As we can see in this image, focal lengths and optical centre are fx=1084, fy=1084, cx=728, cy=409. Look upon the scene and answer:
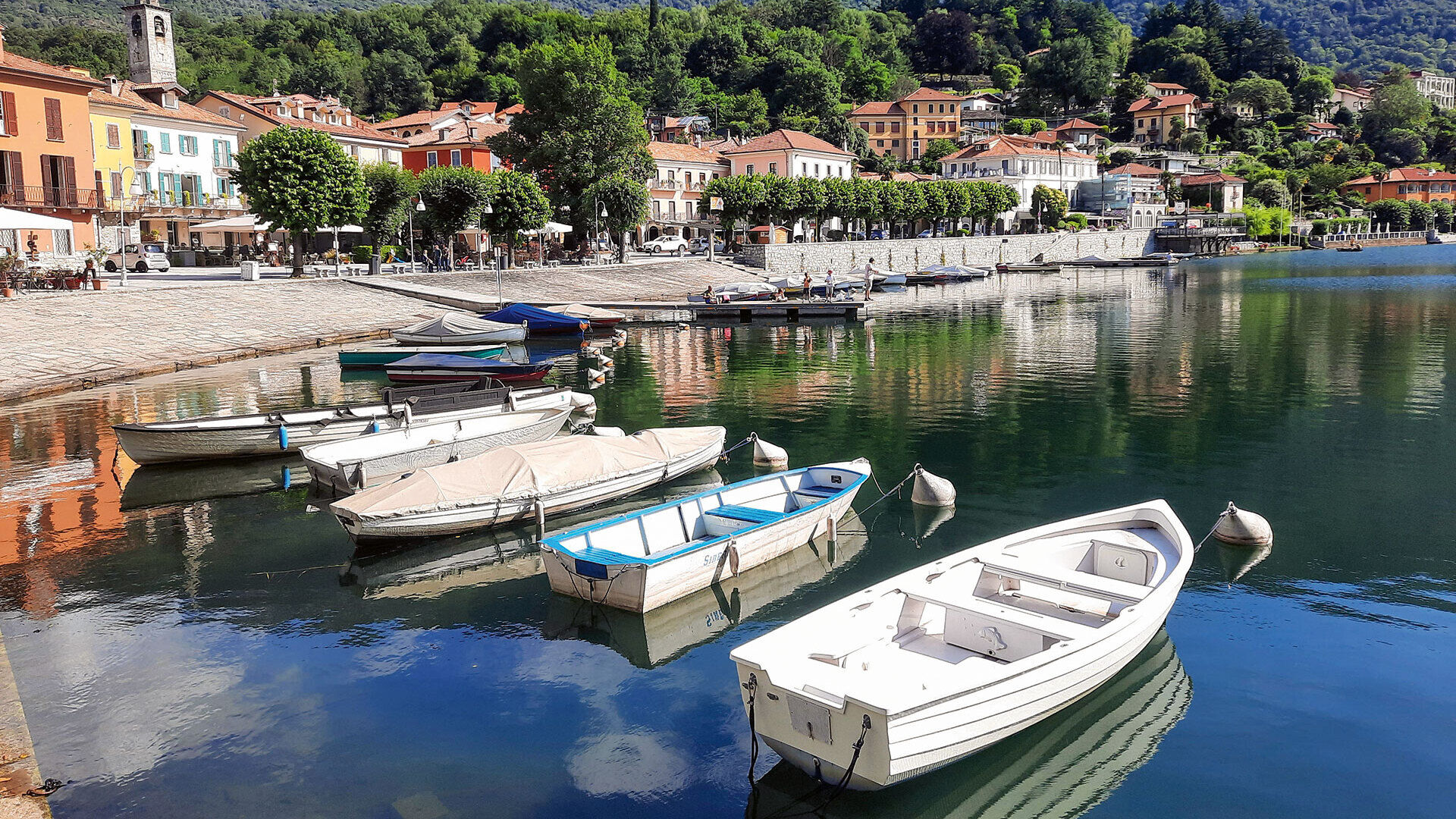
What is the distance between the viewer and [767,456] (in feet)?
72.8

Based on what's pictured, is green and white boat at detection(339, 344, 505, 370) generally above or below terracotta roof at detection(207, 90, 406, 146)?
below

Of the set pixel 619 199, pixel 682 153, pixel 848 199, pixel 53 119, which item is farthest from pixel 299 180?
pixel 682 153

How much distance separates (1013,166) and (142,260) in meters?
96.5

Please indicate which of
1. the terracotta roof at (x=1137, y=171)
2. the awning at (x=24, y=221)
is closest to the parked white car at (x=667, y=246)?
the awning at (x=24, y=221)

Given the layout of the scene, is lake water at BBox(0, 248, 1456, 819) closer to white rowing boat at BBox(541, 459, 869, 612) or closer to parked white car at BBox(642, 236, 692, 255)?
white rowing boat at BBox(541, 459, 869, 612)

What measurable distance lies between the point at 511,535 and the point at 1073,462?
11.9 m

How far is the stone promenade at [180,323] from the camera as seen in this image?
112 feet

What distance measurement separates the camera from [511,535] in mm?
18250

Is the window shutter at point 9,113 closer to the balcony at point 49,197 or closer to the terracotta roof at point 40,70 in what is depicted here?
the terracotta roof at point 40,70

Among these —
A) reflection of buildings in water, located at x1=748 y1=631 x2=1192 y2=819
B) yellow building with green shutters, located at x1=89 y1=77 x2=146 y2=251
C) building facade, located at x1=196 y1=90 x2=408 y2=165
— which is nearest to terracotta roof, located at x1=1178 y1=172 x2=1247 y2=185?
building facade, located at x1=196 y1=90 x2=408 y2=165

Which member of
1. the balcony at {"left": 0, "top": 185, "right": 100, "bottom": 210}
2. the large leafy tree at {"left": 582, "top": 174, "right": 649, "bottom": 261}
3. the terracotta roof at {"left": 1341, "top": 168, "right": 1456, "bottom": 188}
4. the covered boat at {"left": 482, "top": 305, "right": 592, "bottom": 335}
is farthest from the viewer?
the terracotta roof at {"left": 1341, "top": 168, "right": 1456, "bottom": 188}

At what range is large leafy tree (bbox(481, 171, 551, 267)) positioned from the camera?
2438 inches

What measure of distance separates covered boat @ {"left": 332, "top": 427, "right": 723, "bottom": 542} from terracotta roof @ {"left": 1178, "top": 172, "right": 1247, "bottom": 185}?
147505 millimetres

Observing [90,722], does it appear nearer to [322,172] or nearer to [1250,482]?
[1250,482]
